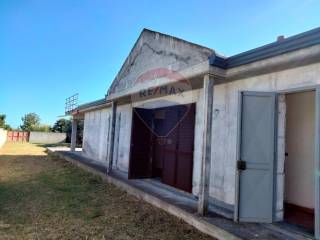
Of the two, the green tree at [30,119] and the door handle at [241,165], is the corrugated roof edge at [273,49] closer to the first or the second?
the door handle at [241,165]

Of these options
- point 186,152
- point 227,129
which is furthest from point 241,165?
point 186,152

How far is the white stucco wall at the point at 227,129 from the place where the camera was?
14.9ft

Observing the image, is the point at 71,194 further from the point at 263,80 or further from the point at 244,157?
the point at 263,80

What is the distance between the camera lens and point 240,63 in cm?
415

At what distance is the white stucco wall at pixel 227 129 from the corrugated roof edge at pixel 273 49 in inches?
27.6

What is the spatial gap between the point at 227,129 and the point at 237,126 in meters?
0.91

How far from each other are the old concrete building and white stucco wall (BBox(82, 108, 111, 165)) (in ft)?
12.8

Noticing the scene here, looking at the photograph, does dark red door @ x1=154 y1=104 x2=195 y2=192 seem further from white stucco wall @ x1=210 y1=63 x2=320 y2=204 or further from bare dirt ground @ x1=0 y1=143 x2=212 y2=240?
bare dirt ground @ x1=0 y1=143 x2=212 y2=240

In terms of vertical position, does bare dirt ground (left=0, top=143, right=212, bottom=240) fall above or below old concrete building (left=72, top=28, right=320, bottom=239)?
below

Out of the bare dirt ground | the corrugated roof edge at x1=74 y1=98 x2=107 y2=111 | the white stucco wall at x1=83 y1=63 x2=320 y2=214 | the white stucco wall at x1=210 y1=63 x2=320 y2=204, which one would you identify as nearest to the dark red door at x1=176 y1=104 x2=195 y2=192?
the white stucco wall at x1=83 y1=63 x2=320 y2=214

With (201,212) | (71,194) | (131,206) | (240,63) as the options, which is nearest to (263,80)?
(240,63)

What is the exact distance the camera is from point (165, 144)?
7488 millimetres

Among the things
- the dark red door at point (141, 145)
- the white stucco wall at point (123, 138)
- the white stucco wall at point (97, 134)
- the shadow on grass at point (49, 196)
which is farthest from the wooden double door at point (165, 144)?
the white stucco wall at point (97, 134)

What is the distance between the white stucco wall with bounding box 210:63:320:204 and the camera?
4539 mm
